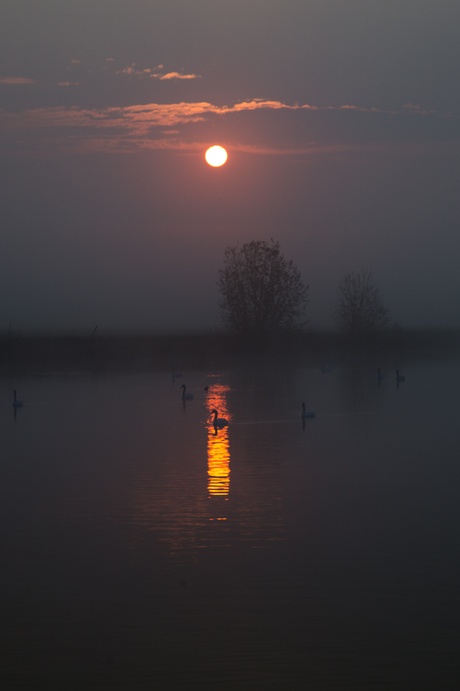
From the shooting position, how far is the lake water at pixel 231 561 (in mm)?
8070

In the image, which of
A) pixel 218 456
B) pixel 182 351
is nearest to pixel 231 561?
pixel 218 456

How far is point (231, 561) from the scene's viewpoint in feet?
37.3

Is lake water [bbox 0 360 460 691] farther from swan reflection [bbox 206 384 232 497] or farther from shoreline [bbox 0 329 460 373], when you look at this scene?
shoreline [bbox 0 329 460 373]

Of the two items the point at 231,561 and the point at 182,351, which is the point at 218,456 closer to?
the point at 231,561

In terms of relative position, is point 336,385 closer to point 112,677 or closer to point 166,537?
point 166,537

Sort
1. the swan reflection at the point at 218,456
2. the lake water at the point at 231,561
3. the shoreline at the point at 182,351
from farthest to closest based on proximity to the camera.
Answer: the shoreline at the point at 182,351 → the swan reflection at the point at 218,456 → the lake water at the point at 231,561

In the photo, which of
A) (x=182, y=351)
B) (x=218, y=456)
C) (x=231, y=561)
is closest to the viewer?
(x=231, y=561)

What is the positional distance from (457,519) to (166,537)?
5733 mm

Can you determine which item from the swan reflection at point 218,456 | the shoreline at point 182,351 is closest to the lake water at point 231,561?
the swan reflection at point 218,456

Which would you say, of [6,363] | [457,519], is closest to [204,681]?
[457,519]

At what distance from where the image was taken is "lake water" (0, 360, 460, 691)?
26.5 feet

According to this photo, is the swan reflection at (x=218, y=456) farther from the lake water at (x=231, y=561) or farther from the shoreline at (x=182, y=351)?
the shoreline at (x=182, y=351)

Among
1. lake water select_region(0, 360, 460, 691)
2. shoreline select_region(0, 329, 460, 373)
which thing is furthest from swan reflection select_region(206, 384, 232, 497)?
shoreline select_region(0, 329, 460, 373)

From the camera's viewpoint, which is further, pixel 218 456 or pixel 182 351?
pixel 182 351
